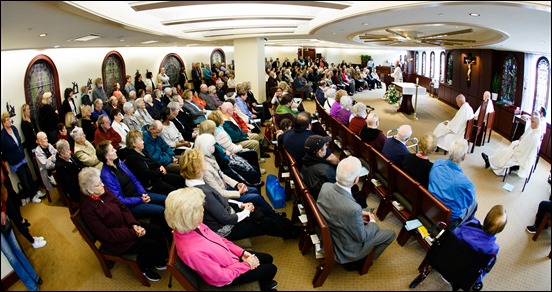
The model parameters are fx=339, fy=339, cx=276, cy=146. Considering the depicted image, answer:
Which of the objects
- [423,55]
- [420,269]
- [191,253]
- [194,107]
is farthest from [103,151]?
[423,55]

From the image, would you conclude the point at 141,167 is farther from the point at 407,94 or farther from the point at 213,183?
the point at 407,94

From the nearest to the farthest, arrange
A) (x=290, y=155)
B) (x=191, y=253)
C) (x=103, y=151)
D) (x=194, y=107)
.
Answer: (x=191, y=253) → (x=103, y=151) → (x=290, y=155) → (x=194, y=107)

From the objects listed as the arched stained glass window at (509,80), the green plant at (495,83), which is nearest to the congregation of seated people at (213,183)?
the arched stained glass window at (509,80)

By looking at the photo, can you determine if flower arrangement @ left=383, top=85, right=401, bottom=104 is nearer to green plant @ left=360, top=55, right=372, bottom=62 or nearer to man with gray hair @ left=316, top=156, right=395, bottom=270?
man with gray hair @ left=316, top=156, right=395, bottom=270

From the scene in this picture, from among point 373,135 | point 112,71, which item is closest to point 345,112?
point 373,135

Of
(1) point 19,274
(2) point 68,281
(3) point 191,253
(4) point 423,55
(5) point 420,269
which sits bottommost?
(5) point 420,269

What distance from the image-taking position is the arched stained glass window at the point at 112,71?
30.0 ft

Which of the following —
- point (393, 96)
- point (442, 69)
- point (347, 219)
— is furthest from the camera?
point (442, 69)

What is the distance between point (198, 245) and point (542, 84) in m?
8.73

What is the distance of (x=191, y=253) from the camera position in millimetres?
2355

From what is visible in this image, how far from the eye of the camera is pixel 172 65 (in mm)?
13414

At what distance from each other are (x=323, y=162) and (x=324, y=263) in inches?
43.0

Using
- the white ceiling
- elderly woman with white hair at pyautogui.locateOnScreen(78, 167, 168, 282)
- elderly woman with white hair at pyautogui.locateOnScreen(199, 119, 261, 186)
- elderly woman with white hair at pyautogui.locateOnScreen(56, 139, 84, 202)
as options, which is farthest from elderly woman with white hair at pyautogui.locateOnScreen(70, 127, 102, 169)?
elderly woman with white hair at pyautogui.locateOnScreen(199, 119, 261, 186)

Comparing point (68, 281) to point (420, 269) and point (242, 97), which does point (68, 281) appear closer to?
point (420, 269)
